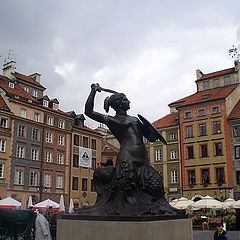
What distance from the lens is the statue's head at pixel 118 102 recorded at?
258 inches

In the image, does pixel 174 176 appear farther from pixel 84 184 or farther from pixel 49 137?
pixel 49 137

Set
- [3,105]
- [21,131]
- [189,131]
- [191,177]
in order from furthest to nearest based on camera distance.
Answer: [189,131], [191,177], [21,131], [3,105]

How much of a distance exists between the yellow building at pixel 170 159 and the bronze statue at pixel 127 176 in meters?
40.8

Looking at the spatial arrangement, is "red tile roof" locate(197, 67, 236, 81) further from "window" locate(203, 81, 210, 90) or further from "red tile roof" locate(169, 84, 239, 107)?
"red tile roof" locate(169, 84, 239, 107)

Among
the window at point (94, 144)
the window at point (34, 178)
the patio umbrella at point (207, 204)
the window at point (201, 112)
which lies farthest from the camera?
A: the window at point (94, 144)

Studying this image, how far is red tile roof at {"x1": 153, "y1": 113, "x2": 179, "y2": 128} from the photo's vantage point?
49.6 m

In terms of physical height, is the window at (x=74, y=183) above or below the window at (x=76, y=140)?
below

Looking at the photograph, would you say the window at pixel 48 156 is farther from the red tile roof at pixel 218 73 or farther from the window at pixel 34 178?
the red tile roof at pixel 218 73

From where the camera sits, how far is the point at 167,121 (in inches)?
2004

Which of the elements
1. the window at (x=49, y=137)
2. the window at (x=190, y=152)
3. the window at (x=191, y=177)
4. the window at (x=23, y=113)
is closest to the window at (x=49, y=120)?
the window at (x=49, y=137)

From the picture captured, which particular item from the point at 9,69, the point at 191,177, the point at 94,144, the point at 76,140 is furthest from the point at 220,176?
the point at 9,69

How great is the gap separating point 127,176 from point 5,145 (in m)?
35.1

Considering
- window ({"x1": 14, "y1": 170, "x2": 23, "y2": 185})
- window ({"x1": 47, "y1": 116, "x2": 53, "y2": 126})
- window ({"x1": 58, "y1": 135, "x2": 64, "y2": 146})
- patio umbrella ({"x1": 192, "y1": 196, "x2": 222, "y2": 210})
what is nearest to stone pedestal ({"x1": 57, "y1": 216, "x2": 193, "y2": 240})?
patio umbrella ({"x1": 192, "y1": 196, "x2": 222, "y2": 210})

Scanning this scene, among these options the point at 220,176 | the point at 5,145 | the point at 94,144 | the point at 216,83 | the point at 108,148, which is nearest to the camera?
the point at 5,145
